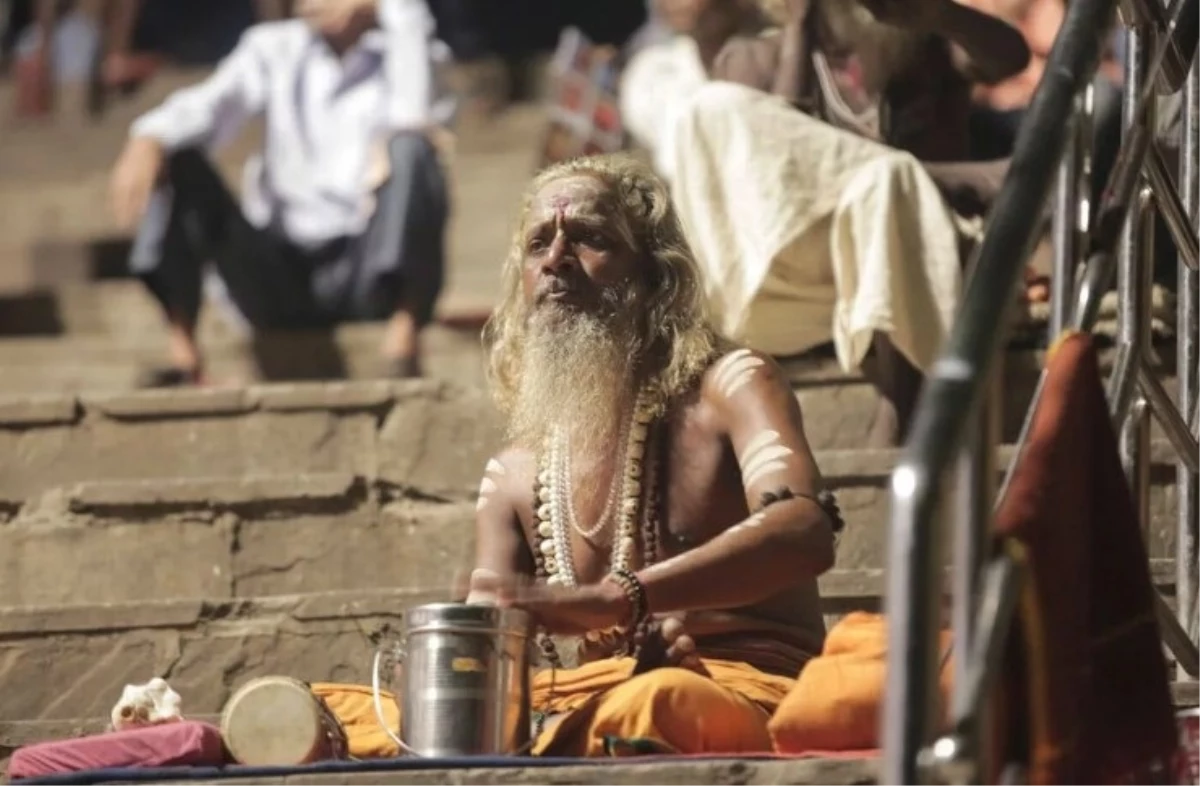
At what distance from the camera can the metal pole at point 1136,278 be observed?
5.77m

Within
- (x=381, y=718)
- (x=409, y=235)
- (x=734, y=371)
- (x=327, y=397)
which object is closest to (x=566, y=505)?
(x=734, y=371)

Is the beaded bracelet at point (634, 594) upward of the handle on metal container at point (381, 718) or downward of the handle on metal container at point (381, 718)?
upward

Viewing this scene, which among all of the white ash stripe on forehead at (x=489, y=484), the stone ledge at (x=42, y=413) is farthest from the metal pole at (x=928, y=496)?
the stone ledge at (x=42, y=413)

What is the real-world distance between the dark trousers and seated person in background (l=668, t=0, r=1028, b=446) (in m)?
2.26

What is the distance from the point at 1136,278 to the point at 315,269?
17.6 feet

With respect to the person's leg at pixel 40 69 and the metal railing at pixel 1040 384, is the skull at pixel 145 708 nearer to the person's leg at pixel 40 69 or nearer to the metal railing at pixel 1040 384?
the metal railing at pixel 1040 384

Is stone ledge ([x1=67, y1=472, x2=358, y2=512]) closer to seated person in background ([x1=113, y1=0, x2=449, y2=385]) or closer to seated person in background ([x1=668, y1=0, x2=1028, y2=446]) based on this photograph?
seated person in background ([x1=668, y1=0, x2=1028, y2=446])

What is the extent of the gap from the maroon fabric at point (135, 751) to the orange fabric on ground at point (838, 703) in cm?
86

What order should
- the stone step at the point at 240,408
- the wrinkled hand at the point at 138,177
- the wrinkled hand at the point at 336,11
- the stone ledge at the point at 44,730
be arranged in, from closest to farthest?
the stone ledge at the point at 44,730 → the stone step at the point at 240,408 → the wrinkled hand at the point at 138,177 → the wrinkled hand at the point at 336,11

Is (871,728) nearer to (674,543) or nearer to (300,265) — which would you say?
(674,543)

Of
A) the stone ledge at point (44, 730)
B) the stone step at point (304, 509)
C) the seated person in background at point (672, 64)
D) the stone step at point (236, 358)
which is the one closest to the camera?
the stone ledge at point (44, 730)

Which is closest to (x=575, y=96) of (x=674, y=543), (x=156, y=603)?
(x=156, y=603)

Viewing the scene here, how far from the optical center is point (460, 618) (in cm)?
534

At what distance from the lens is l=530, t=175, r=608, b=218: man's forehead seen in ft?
20.6
